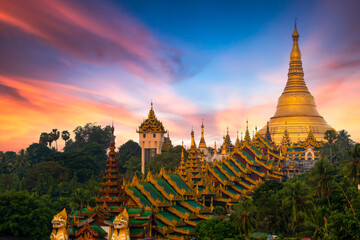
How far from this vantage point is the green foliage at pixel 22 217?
1556 inches

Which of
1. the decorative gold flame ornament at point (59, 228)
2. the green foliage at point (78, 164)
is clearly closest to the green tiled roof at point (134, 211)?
the decorative gold flame ornament at point (59, 228)

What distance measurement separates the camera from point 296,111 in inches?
4523

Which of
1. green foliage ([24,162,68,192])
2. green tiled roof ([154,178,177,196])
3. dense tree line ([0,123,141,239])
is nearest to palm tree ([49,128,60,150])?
dense tree line ([0,123,141,239])

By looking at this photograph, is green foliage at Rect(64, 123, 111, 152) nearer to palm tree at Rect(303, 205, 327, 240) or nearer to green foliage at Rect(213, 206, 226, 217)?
green foliage at Rect(213, 206, 226, 217)

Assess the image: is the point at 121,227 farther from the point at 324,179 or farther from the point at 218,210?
the point at 218,210

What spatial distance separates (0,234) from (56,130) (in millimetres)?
80192

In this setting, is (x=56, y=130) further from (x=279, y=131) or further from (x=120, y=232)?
(x=120, y=232)

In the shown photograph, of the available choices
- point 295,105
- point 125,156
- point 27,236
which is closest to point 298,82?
point 295,105

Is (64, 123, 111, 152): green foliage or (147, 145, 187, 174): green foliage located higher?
(64, 123, 111, 152): green foliage

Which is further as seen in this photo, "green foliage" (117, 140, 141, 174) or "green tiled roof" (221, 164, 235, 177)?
"green foliage" (117, 140, 141, 174)

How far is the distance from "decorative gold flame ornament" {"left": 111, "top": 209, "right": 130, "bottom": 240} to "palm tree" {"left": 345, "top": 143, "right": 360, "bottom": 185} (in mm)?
22217

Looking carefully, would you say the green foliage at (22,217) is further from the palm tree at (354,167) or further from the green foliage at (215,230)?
the palm tree at (354,167)

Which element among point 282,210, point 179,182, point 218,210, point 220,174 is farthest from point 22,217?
point 220,174

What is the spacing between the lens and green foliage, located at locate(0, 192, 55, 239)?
39531mm
